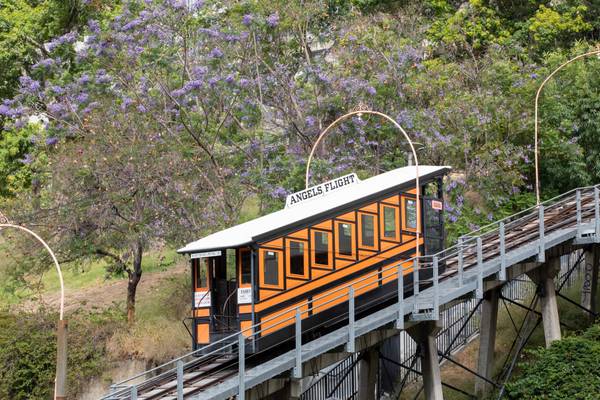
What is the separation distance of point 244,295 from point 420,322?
519 cm

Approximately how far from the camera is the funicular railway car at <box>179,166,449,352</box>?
83.4 feet

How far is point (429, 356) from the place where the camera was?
28453mm

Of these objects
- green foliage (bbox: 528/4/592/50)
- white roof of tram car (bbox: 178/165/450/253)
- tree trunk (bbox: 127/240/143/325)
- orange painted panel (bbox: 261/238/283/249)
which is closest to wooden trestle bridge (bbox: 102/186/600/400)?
orange painted panel (bbox: 261/238/283/249)

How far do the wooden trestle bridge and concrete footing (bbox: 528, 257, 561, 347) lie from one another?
0.09 ft

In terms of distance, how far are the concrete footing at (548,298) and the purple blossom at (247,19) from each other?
1395 centimetres

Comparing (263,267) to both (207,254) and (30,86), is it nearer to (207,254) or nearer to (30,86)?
(207,254)

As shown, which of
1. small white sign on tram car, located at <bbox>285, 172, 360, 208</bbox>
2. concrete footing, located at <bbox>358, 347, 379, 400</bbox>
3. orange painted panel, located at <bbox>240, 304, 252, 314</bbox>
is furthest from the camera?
concrete footing, located at <bbox>358, 347, 379, 400</bbox>

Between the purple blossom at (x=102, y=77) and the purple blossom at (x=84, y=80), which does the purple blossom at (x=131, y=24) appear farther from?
the purple blossom at (x=84, y=80)

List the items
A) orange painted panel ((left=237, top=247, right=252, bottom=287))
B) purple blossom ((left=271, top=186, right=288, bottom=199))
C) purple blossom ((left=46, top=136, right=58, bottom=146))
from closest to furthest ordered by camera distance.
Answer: orange painted panel ((left=237, top=247, right=252, bottom=287)) → purple blossom ((left=271, top=186, right=288, bottom=199)) → purple blossom ((left=46, top=136, right=58, bottom=146))

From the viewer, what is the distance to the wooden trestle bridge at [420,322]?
2408 cm

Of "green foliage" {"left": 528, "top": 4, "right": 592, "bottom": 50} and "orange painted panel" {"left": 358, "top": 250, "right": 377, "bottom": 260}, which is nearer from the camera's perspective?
"orange painted panel" {"left": 358, "top": 250, "right": 377, "bottom": 260}

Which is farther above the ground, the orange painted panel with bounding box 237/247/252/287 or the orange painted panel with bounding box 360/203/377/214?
the orange painted panel with bounding box 360/203/377/214

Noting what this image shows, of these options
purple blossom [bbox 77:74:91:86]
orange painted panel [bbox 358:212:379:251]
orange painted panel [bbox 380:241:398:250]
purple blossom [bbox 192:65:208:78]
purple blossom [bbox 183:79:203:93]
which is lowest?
orange painted panel [bbox 380:241:398:250]

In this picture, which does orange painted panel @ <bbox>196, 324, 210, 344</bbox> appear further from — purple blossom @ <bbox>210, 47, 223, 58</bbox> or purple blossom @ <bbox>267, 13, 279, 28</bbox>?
purple blossom @ <bbox>267, 13, 279, 28</bbox>
